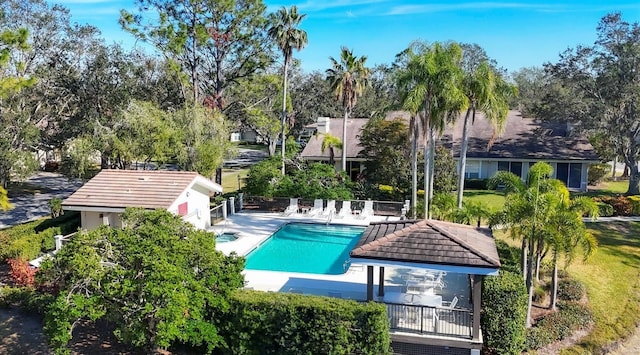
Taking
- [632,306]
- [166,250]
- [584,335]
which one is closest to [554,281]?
[584,335]

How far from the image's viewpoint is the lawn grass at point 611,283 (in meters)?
15.8

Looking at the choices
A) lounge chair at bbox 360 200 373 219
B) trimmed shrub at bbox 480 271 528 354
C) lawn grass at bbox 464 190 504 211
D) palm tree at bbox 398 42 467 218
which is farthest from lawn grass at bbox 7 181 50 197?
trimmed shrub at bbox 480 271 528 354

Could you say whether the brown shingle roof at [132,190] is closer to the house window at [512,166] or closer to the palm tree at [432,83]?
the palm tree at [432,83]

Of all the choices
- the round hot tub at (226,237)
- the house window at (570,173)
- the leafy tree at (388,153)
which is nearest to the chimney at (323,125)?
the leafy tree at (388,153)

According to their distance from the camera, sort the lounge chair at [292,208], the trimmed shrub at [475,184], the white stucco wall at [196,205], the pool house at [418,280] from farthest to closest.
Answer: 1. the trimmed shrub at [475,184]
2. the lounge chair at [292,208]
3. the white stucco wall at [196,205]
4. the pool house at [418,280]

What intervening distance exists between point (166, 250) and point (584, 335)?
1302 centimetres

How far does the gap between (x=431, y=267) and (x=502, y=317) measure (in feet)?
8.19

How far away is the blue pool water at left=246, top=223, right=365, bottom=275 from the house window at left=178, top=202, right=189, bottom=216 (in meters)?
4.05

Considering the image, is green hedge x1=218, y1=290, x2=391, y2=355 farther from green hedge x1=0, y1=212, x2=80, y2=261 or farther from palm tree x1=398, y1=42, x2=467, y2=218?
green hedge x1=0, y1=212, x2=80, y2=261

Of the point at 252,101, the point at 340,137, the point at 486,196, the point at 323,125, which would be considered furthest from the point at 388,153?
the point at 252,101

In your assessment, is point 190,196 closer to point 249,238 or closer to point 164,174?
point 164,174

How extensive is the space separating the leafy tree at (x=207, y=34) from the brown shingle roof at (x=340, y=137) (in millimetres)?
7527

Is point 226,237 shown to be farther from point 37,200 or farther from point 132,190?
point 37,200

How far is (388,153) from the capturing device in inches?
1278
